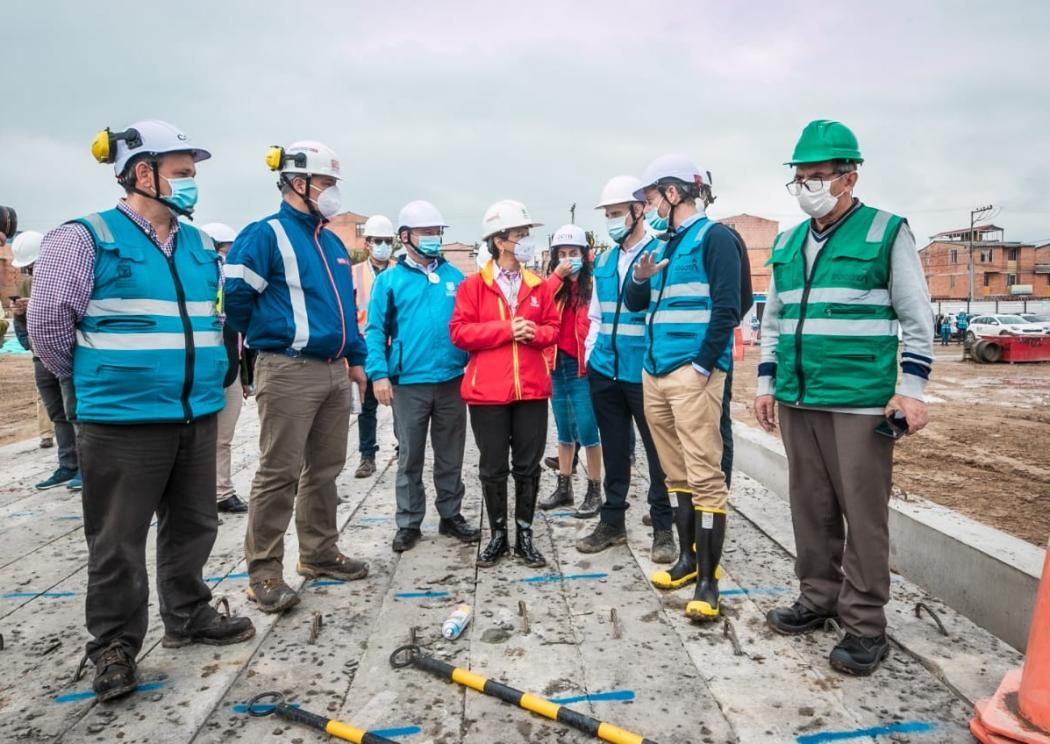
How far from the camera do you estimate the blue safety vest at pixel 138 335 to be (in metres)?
2.72

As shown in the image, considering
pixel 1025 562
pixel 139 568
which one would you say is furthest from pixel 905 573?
pixel 139 568

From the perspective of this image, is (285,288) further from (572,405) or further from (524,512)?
(572,405)

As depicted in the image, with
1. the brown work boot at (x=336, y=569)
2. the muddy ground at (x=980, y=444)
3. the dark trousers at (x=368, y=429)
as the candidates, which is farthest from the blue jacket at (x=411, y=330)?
the muddy ground at (x=980, y=444)

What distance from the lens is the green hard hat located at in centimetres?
293

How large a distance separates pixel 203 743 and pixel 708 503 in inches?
93.0

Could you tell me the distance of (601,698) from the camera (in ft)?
8.63

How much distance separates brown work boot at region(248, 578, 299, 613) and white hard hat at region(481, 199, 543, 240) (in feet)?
7.33

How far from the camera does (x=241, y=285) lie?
3402mm

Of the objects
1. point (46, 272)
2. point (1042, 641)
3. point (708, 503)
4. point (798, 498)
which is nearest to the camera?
point (1042, 641)

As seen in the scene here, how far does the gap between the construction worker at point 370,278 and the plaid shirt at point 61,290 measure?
12.4 ft

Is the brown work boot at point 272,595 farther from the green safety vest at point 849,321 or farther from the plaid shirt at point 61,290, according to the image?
the green safety vest at point 849,321

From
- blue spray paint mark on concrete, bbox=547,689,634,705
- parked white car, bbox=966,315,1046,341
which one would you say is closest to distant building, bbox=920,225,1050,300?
parked white car, bbox=966,315,1046,341

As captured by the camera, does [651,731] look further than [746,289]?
No

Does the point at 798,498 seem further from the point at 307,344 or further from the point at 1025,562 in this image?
the point at 307,344
